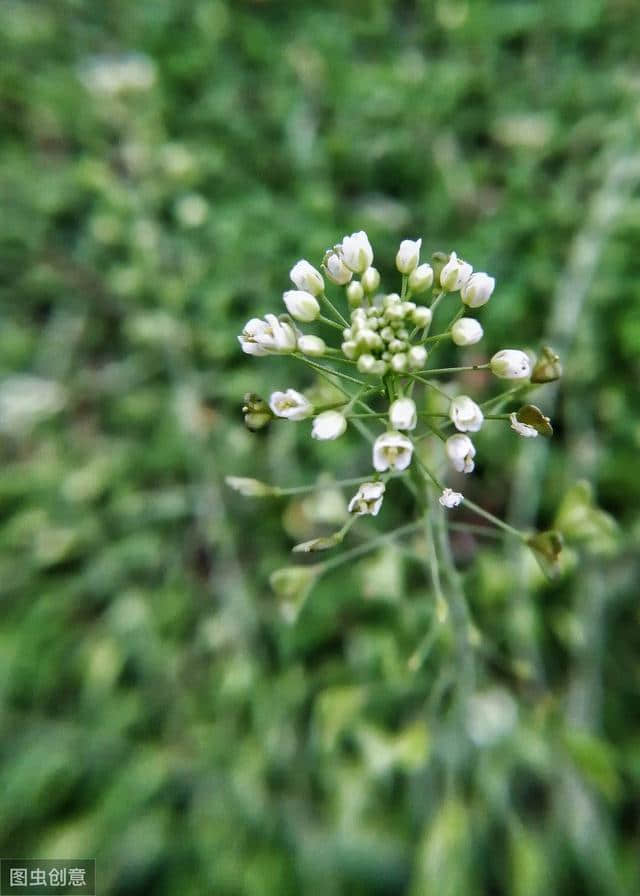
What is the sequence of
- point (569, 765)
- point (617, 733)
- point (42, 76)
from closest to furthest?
1. point (569, 765)
2. point (617, 733)
3. point (42, 76)

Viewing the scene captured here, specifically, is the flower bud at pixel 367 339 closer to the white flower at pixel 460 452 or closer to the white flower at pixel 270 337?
the white flower at pixel 270 337

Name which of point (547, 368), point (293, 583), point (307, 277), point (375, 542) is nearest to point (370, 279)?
point (307, 277)

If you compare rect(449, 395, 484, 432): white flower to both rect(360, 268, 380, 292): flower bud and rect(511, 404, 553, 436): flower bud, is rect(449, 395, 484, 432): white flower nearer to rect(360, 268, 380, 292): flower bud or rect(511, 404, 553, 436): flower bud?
rect(511, 404, 553, 436): flower bud

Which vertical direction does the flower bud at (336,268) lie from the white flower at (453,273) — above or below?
above

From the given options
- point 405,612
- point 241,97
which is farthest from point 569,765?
point 241,97

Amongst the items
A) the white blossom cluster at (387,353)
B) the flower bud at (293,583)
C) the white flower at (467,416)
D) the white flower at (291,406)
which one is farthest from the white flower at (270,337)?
the flower bud at (293,583)

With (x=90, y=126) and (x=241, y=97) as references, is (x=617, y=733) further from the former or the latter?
(x=90, y=126)

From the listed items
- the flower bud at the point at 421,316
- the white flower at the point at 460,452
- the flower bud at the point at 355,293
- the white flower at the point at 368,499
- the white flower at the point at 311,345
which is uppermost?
the flower bud at the point at 355,293
